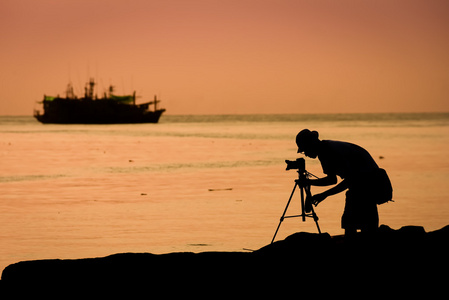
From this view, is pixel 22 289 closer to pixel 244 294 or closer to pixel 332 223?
pixel 244 294

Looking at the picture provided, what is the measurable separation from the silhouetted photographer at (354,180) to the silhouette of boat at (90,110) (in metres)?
122

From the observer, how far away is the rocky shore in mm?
6402

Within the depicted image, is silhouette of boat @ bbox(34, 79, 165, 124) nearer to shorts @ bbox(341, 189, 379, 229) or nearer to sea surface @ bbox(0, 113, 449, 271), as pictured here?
sea surface @ bbox(0, 113, 449, 271)

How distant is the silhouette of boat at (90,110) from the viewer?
126312 mm

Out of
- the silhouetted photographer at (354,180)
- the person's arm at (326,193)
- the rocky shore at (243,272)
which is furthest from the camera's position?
the person's arm at (326,193)

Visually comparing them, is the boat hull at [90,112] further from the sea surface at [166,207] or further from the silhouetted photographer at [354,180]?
the silhouetted photographer at [354,180]

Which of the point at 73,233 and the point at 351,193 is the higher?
the point at 351,193

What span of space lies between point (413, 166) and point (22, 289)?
19463 millimetres

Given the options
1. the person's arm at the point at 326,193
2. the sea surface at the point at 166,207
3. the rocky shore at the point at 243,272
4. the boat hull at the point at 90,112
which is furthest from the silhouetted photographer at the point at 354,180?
the boat hull at the point at 90,112

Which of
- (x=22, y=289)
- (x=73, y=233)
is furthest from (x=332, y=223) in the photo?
(x=22, y=289)

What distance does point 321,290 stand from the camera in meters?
6.35

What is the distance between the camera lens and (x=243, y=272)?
6.54 metres

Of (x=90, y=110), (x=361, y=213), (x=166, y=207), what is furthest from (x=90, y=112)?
(x=361, y=213)

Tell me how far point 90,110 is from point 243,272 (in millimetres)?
122320
